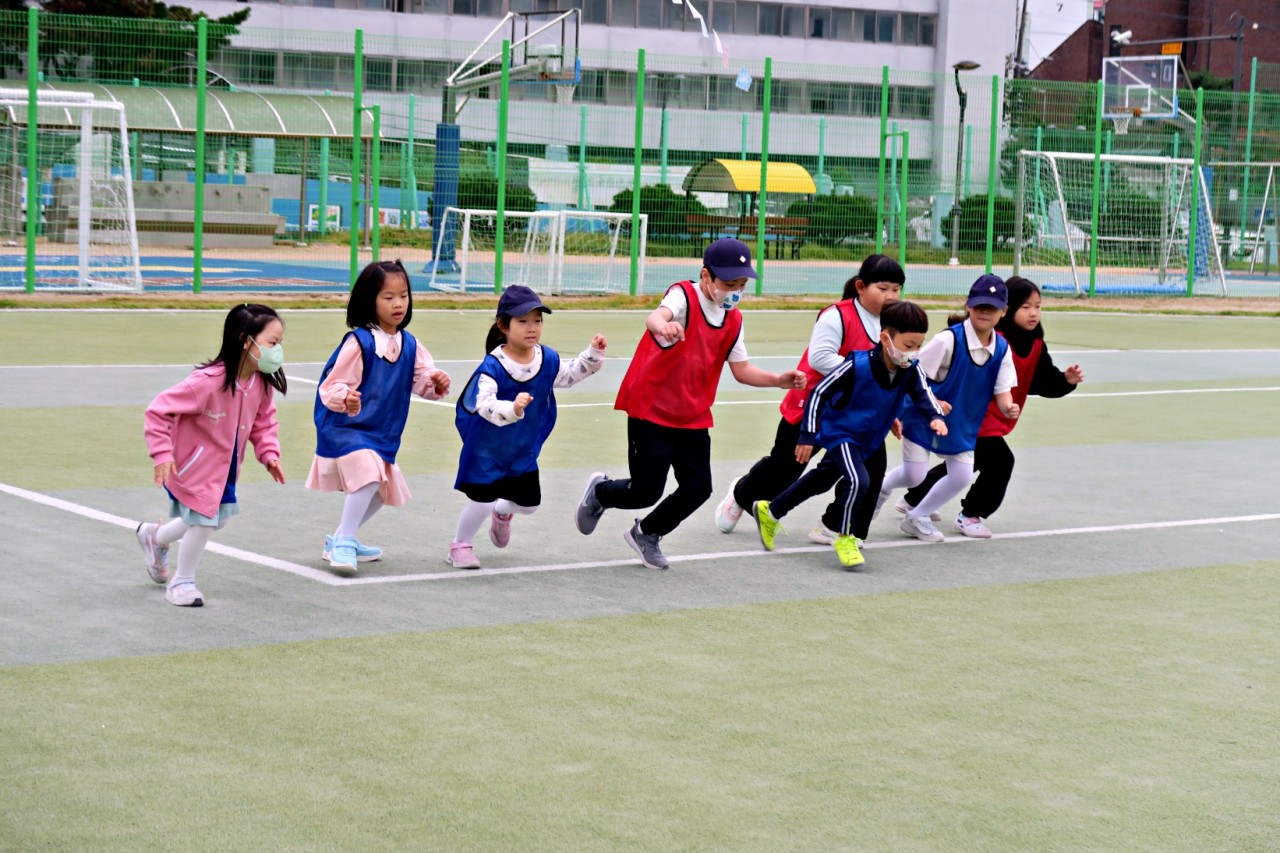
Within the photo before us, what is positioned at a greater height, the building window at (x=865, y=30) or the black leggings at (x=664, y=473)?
the building window at (x=865, y=30)

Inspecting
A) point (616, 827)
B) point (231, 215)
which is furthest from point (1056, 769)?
point (231, 215)

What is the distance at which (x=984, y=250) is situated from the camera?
88.7 ft

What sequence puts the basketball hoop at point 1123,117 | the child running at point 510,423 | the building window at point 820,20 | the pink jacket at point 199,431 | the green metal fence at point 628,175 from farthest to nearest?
the building window at point 820,20 → the basketball hoop at point 1123,117 → the green metal fence at point 628,175 → the child running at point 510,423 → the pink jacket at point 199,431

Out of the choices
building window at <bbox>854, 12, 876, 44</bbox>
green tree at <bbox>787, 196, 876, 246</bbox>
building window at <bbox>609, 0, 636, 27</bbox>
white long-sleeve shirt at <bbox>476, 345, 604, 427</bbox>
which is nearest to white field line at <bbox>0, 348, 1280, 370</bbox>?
white long-sleeve shirt at <bbox>476, 345, 604, 427</bbox>

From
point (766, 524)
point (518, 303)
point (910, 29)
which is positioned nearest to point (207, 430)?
point (518, 303)

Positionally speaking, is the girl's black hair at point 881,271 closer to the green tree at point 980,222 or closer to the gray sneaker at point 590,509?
the gray sneaker at point 590,509

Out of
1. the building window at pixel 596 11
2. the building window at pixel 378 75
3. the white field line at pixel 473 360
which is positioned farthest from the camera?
the building window at pixel 596 11

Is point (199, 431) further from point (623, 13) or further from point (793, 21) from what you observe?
point (793, 21)

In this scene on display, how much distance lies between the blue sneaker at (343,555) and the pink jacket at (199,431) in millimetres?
603

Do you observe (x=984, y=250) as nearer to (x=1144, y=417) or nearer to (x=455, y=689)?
(x=1144, y=417)

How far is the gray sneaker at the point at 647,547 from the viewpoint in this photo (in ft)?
23.5

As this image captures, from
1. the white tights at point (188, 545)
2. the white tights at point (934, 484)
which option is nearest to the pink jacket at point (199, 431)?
the white tights at point (188, 545)

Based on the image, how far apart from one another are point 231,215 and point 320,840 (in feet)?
86.6

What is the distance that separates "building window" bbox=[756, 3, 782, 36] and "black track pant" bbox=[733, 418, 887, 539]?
192 ft
